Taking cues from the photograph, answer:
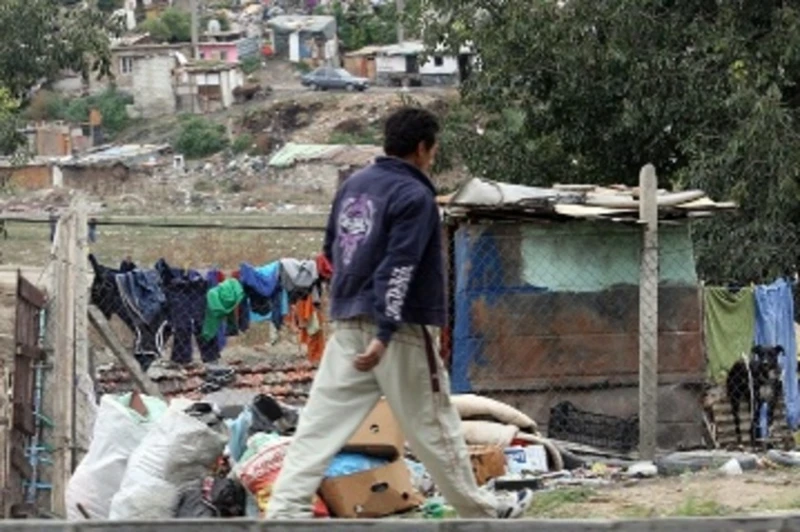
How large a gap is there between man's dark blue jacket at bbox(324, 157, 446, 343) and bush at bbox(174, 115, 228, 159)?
63.1 m

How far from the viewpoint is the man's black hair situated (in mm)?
7523

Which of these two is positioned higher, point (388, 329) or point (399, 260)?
point (399, 260)

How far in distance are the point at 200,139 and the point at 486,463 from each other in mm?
61902

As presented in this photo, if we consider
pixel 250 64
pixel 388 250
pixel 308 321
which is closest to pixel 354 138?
pixel 250 64

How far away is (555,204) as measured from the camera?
35.9 feet

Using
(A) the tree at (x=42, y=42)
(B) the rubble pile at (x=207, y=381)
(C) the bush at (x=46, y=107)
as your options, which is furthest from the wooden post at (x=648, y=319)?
(C) the bush at (x=46, y=107)

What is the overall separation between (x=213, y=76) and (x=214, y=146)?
7097mm

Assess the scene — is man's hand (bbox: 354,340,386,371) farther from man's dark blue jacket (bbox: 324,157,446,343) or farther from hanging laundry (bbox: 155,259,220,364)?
hanging laundry (bbox: 155,259,220,364)

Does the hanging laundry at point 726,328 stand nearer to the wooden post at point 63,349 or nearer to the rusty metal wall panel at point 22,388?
the wooden post at point 63,349

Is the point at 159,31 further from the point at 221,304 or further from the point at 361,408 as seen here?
the point at 361,408

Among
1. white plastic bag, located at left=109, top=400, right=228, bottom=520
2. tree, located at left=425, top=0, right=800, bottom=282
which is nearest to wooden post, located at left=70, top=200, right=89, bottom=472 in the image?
white plastic bag, located at left=109, top=400, right=228, bottom=520

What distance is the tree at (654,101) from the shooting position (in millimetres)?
16062

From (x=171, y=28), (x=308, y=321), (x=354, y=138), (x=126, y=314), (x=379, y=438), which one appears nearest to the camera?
(x=379, y=438)

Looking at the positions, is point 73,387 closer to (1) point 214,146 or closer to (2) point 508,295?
(2) point 508,295
